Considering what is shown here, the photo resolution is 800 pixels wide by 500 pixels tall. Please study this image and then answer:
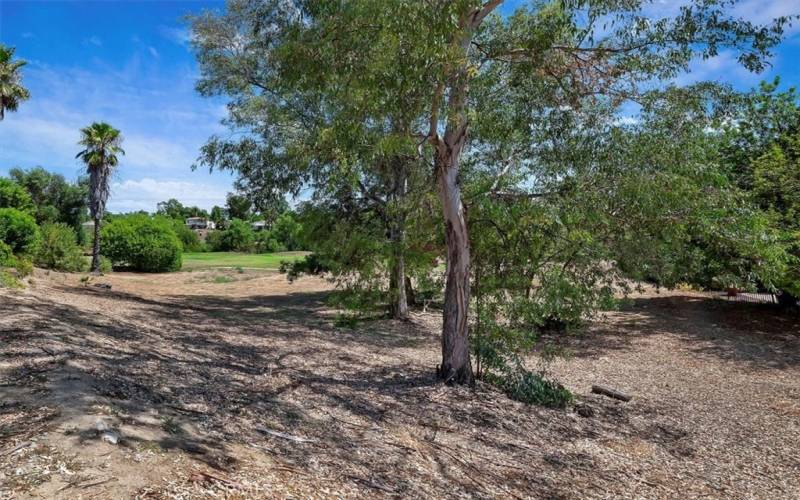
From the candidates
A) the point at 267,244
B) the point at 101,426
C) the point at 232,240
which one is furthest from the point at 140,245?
the point at 267,244

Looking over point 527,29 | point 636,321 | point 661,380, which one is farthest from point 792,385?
point 527,29

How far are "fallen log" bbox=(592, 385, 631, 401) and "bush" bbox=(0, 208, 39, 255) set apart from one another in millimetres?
18606

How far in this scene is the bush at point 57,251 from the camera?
19.5 m

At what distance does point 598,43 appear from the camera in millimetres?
6137

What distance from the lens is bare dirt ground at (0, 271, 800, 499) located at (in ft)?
9.76

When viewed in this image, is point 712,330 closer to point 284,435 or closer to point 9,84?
point 284,435

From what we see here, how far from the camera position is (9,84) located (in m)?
17.4

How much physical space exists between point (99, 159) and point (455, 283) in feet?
74.0

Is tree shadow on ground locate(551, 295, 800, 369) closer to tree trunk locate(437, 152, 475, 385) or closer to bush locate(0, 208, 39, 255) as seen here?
tree trunk locate(437, 152, 475, 385)

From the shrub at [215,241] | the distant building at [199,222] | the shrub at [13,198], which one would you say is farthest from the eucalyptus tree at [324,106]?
the distant building at [199,222]

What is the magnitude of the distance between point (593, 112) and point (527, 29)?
1302 millimetres

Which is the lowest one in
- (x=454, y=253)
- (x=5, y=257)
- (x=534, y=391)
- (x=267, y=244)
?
(x=534, y=391)

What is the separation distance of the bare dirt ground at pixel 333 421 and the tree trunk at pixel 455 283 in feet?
1.13

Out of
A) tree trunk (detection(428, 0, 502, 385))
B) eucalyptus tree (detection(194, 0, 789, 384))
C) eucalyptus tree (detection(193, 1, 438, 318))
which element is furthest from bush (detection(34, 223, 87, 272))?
tree trunk (detection(428, 0, 502, 385))
